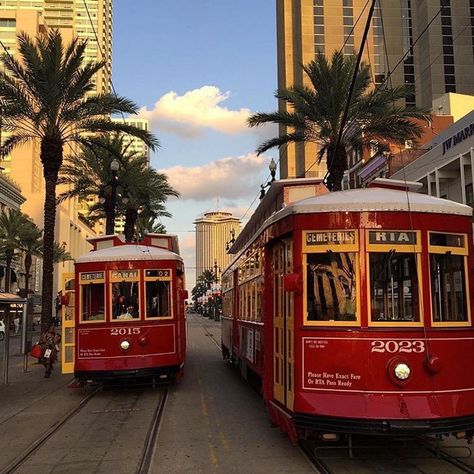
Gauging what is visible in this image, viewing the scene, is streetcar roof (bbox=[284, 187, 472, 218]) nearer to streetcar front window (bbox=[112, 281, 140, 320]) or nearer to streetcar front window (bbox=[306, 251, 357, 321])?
streetcar front window (bbox=[306, 251, 357, 321])

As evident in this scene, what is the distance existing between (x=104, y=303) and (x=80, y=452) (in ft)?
16.4

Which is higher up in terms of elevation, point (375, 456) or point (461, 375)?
point (461, 375)

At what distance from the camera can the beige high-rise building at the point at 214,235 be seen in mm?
73938

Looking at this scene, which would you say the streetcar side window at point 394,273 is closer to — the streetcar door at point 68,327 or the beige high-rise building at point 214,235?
the streetcar door at point 68,327

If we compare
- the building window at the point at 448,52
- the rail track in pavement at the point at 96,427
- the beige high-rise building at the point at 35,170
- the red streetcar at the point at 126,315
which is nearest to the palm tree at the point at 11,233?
the beige high-rise building at the point at 35,170

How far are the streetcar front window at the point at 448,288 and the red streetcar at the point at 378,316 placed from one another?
0.5 inches

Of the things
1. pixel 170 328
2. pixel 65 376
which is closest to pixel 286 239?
pixel 170 328

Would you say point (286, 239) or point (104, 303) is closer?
point (286, 239)

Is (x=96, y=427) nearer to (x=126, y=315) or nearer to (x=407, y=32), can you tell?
(x=126, y=315)

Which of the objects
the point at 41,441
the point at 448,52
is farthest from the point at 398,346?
the point at 448,52

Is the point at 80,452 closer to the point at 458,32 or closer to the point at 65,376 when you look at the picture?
the point at 65,376

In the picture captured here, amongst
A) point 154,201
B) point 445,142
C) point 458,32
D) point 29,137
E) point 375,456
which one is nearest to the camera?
point 375,456

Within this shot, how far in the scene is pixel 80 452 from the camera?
734 centimetres

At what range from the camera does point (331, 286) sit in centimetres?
662
